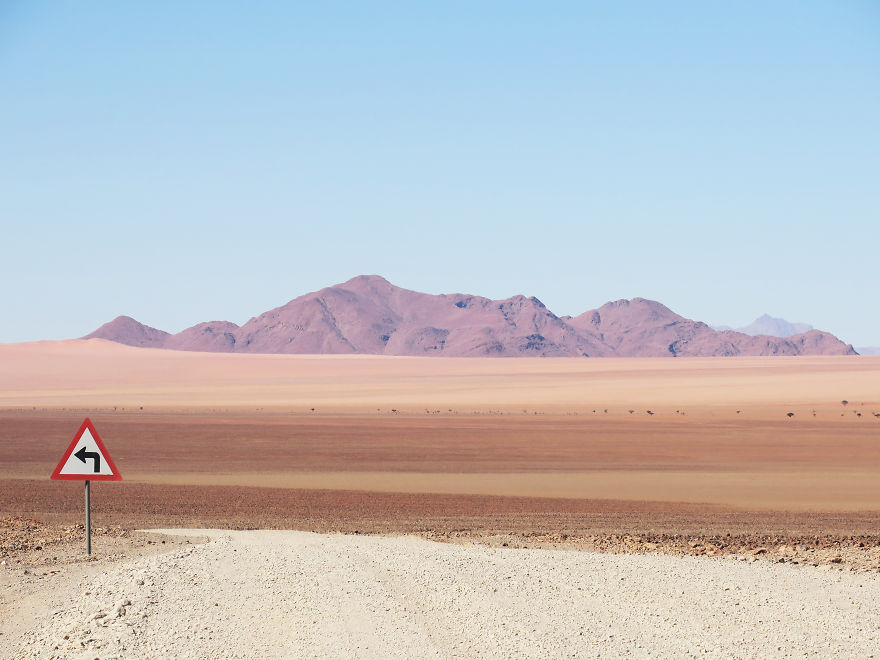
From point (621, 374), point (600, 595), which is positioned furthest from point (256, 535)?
point (621, 374)

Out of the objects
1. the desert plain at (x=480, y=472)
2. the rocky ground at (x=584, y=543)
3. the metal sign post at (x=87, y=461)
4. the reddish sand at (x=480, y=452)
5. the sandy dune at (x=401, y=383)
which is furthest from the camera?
the sandy dune at (x=401, y=383)

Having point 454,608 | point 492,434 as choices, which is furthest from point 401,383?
point 454,608

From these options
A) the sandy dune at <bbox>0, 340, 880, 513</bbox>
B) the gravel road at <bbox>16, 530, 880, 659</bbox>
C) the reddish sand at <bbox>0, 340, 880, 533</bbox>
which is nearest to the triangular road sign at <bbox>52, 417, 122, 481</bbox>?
the gravel road at <bbox>16, 530, 880, 659</bbox>

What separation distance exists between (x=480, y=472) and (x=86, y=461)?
19144mm

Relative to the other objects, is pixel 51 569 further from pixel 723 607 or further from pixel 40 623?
pixel 723 607

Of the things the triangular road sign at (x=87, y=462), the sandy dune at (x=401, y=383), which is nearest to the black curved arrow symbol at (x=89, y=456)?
the triangular road sign at (x=87, y=462)

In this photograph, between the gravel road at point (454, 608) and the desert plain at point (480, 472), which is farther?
the desert plain at point (480, 472)

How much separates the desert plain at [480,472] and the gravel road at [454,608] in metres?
1.20

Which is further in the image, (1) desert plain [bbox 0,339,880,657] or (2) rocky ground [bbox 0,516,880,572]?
(1) desert plain [bbox 0,339,880,657]

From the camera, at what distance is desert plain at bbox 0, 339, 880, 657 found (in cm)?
1525

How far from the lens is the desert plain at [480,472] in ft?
50.0

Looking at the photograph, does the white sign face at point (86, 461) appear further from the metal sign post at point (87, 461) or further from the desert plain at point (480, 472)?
the desert plain at point (480, 472)

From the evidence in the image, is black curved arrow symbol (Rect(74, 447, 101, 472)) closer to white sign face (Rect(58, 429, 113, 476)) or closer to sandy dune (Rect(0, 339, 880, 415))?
white sign face (Rect(58, 429, 113, 476))

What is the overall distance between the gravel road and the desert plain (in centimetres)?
120
